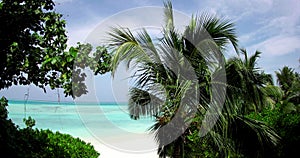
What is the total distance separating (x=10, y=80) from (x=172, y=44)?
112 inches

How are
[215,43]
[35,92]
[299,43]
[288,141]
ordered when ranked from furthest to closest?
1. [299,43]
2. [288,141]
3. [215,43]
4. [35,92]

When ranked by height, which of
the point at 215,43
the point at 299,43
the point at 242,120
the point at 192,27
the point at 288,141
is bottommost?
the point at 288,141

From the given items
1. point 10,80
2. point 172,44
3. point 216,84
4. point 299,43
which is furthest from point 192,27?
point 299,43

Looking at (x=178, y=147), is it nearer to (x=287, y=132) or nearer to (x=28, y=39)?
(x=28, y=39)

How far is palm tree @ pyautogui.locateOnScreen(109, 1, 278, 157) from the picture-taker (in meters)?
4.45

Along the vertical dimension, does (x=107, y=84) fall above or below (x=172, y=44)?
below

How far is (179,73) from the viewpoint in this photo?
15.4 ft

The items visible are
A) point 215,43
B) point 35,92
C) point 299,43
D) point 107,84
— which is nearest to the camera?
point 35,92

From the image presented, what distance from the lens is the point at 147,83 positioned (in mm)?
4836

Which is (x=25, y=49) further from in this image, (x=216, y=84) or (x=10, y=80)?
(x=216, y=84)

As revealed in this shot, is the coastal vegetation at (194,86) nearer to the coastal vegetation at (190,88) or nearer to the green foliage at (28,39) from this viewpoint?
the coastal vegetation at (190,88)

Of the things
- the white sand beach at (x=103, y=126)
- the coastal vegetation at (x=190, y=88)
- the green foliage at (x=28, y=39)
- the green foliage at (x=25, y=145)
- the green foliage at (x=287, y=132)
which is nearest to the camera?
the green foliage at (x=25, y=145)

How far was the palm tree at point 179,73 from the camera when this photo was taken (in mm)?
4449

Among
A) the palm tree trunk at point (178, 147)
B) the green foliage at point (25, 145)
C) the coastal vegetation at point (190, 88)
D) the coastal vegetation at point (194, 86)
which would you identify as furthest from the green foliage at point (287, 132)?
the green foliage at point (25, 145)
